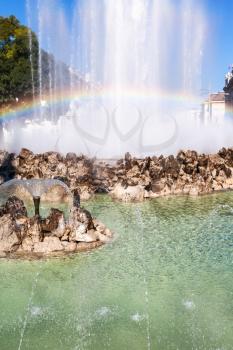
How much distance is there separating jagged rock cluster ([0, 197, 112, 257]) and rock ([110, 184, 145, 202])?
7.19 m

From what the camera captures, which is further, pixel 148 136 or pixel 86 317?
pixel 148 136

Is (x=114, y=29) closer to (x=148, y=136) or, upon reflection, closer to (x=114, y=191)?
(x=148, y=136)

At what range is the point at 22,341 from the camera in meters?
10.5

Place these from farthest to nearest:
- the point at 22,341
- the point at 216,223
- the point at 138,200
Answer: the point at 138,200 → the point at 216,223 → the point at 22,341

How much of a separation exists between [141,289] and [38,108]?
51513 millimetres

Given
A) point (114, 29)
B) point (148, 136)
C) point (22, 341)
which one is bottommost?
point (22, 341)

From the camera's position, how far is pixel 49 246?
52.8ft

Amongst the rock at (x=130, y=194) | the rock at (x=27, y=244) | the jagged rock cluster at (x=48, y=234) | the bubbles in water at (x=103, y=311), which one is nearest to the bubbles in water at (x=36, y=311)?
the bubbles in water at (x=103, y=311)

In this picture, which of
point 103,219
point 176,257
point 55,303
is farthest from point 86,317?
point 103,219

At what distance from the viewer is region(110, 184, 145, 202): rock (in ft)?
80.7

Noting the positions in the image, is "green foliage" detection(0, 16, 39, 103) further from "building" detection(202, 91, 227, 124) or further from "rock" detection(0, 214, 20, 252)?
"rock" detection(0, 214, 20, 252)

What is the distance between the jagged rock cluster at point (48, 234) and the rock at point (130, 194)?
7.19m

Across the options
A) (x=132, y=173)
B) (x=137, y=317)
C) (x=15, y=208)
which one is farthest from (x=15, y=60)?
(x=137, y=317)

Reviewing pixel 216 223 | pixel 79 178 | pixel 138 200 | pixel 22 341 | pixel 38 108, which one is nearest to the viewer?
pixel 22 341
